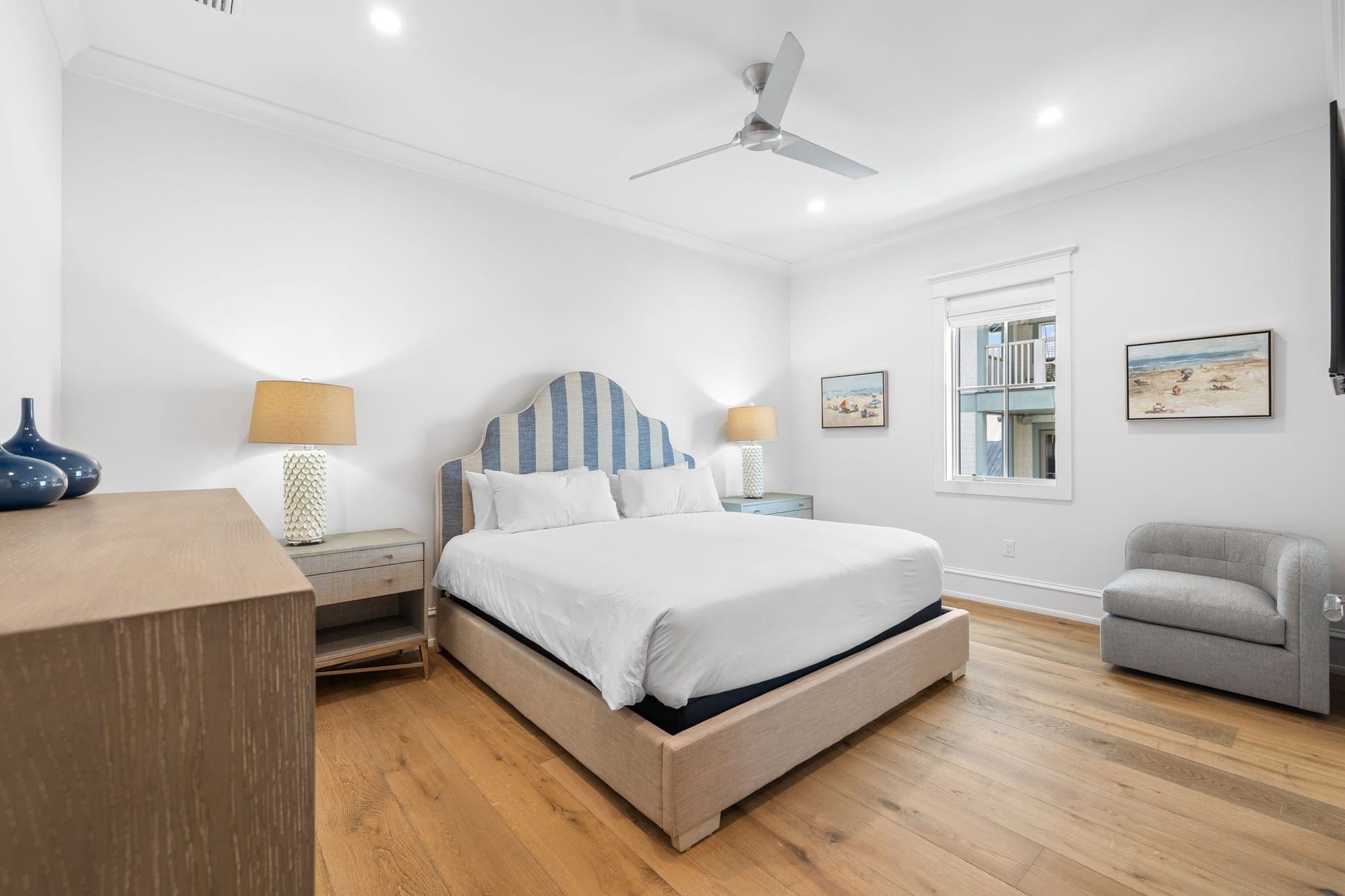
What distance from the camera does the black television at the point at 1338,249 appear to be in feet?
7.32

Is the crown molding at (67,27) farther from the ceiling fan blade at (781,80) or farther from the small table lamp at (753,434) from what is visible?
the small table lamp at (753,434)

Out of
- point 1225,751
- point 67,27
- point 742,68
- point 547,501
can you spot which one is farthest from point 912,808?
point 67,27

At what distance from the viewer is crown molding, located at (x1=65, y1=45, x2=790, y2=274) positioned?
8.29ft

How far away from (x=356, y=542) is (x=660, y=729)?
1.86 meters

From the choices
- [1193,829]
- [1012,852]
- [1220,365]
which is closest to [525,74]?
[1012,852]

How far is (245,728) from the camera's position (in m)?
0.40

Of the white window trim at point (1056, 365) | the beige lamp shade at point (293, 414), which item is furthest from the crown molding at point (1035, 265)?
the beige lamp shade at point (293, 414)

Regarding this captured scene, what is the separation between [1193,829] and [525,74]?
3.66 m

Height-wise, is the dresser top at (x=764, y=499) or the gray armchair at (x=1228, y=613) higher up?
the dresser top at (x=764, y=499)

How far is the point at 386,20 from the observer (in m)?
2.26

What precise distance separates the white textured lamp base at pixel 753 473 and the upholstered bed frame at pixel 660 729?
1748 mm

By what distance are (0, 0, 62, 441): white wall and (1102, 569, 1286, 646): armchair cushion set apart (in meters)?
4.32

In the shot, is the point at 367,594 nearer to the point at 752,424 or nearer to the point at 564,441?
the point at 564,441

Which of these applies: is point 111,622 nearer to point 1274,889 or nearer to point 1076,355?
point 1274,889
